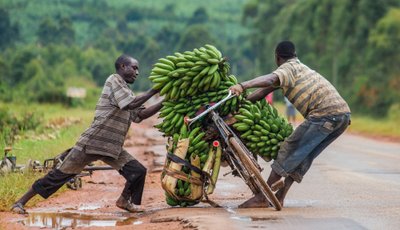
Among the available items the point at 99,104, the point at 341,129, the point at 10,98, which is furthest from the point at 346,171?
the point at 10,98

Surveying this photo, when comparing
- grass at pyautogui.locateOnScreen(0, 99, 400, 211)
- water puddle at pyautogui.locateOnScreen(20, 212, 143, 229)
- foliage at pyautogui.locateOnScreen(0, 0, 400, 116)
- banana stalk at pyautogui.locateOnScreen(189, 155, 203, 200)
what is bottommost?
foliage at pyautogui.locateOnScreen(0, 0, 400, 116)

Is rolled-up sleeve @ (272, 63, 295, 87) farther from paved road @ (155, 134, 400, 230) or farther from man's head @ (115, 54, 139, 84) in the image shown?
man's head @ (115, 54, 139, 84)

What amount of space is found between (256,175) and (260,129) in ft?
2.04

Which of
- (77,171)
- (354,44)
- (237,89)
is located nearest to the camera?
(237,89)

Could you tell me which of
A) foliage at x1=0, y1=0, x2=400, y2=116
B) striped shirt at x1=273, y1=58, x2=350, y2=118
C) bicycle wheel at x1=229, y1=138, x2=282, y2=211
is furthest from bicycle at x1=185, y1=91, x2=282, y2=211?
foliage at x1=0, y1=0, x2=400, y2=116

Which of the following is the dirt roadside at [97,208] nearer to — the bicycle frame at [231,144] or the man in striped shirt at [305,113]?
the bicycle frame at [231,144]

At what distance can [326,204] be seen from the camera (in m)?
10.0

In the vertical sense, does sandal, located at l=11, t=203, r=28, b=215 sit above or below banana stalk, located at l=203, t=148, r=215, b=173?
below

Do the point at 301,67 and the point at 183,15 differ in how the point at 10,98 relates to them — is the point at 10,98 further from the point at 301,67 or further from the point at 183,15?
the point at 183,15

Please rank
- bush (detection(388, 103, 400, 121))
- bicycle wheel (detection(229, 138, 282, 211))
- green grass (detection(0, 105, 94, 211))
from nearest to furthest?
bicycle wheel (detection(229, 138, 282, 211)), green grass (detection(0, 105, 94, 211)), bush (detection(388, 103, 400, 121))

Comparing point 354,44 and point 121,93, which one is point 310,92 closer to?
point 121,93

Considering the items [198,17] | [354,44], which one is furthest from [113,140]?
[198,17]

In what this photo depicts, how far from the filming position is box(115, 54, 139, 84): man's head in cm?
973

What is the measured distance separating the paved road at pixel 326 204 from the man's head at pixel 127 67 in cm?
159
